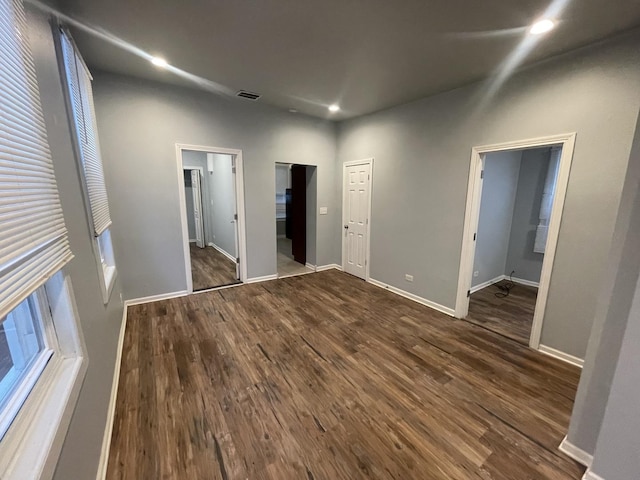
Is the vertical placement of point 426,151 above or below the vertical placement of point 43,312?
above

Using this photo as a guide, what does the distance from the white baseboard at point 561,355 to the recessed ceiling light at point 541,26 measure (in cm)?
282

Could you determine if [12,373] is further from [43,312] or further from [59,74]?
[59,74]

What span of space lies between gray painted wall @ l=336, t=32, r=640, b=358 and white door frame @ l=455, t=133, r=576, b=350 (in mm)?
53

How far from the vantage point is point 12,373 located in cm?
100

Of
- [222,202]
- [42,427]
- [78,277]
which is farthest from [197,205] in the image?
[42,427]

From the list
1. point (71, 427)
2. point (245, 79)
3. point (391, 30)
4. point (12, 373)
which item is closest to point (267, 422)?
point (71, 427)

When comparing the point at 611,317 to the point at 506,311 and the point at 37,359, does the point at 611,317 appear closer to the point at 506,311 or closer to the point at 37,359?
the point at 506,311

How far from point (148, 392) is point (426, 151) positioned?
3957 mm

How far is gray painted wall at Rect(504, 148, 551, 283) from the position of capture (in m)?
4.26

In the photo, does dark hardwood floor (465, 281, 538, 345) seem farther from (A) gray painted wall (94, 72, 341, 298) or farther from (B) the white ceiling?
(A) gray painted wall (94, 72, 341, 298)

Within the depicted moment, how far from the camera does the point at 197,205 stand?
670 cm

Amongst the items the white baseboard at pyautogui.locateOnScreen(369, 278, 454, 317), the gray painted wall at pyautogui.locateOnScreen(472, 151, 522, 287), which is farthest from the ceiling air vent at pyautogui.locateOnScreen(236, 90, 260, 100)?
the gray painted wall at pyautogui.locateOnScreen(472, 151, 522, 287)

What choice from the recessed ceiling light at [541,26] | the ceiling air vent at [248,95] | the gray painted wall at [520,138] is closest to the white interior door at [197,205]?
the ceiling air vent at [248,95]

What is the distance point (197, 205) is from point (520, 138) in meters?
6.64
